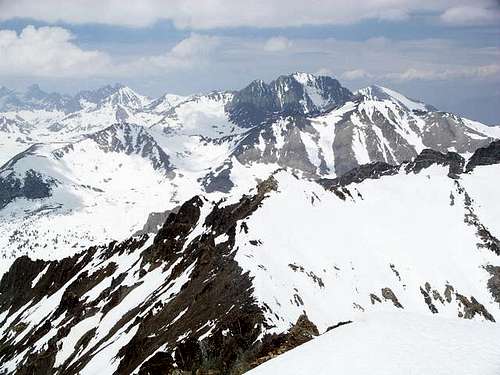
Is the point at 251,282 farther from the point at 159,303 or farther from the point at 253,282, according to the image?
the point at 159,303

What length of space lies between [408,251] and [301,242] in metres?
49.0

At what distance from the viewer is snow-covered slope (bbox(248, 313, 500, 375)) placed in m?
22.1

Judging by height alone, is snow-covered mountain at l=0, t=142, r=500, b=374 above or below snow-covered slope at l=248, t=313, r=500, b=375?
below

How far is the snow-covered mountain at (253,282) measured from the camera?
60.6 m

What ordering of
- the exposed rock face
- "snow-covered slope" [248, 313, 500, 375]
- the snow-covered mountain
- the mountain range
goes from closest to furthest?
"snow-covered slope" [248, 313, 500, 375]
the exposed rock face
the snow-covered mountain
the mountain range

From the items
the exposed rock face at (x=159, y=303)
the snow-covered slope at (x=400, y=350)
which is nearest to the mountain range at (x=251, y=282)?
the exposed rock face at (x=159, y=303)

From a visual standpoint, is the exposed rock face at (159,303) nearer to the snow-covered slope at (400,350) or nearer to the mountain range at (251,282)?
the mountain range at (251,282)

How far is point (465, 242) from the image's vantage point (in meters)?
160

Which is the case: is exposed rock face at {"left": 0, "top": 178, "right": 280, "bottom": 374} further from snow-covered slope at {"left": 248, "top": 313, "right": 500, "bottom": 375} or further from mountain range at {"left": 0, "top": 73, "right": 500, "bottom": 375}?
snow-covered slope at {"left": 248, "top": 313, "right": 500, "bottom": 375}

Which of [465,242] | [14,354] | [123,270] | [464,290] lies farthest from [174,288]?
[465,242]

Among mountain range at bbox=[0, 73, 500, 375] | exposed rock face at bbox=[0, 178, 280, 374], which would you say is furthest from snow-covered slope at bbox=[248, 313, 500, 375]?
exposed rock face at bbox=[0, 178, 280, 374]

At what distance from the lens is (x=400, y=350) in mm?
23797

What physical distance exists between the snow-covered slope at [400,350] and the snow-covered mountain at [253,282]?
628 millimetres

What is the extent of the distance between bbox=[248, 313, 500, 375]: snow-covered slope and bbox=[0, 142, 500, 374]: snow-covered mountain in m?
0.63
